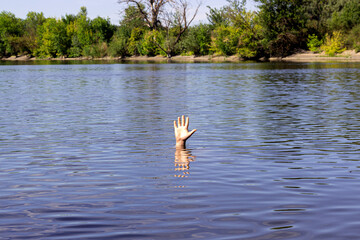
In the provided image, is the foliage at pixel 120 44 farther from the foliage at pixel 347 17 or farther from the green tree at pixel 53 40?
the foliage at pixel 347 17

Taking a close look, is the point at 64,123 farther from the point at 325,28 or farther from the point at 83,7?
the point at 83,7

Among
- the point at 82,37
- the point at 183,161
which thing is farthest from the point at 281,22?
the point at 183,161

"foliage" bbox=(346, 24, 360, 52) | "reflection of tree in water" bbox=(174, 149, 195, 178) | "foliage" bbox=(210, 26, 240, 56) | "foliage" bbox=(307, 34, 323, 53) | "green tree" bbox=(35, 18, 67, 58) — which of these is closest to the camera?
"reflection of tree in water" bbox=(174, 149, 195, 178)

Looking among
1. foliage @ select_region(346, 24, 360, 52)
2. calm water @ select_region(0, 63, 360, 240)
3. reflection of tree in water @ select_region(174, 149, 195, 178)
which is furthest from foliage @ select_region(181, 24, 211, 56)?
reflection of tree in water @ select_region(174, 149, 195, 178)

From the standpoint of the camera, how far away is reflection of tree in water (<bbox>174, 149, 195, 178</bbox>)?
34.7 ft

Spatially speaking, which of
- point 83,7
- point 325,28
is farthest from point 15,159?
point 83,7

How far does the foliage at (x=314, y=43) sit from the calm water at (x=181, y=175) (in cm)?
7377

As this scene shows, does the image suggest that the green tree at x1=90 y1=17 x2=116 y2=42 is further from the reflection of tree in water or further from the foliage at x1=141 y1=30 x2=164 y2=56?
the reflection of tree in water

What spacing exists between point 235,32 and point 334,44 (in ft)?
68.3

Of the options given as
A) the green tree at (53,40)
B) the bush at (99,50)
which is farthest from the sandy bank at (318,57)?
the green tree at (53,40)

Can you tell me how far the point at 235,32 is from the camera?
10044 centimetres

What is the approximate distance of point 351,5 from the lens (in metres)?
87.7

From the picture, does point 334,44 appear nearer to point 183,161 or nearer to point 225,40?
point 225,40

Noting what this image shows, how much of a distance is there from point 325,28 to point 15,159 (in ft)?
301
